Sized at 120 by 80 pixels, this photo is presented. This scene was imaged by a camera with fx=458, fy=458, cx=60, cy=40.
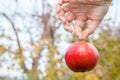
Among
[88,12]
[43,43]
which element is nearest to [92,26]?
[88,12]

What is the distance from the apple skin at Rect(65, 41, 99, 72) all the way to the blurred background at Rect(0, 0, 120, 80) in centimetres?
148

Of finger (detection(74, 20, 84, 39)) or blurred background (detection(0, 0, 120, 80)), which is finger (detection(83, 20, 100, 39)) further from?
blurred background (detection(0, 0, 120, 80))

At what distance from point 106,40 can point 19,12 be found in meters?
0.84

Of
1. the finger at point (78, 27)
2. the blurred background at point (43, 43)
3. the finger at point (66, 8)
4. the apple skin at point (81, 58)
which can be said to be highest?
the finger at point (66, 8)

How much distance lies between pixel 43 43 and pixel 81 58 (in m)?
1.89

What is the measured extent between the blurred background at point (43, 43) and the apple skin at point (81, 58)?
148 centimetres

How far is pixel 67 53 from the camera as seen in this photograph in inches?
32.4

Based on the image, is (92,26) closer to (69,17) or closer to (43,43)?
(69,17)

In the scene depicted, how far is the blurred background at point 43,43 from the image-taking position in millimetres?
2475

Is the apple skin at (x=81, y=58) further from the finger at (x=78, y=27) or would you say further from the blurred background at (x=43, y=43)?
the blurred background at (x=43, y=43)

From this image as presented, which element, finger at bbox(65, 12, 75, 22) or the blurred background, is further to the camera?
the blurred background

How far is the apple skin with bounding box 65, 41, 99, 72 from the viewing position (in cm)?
80

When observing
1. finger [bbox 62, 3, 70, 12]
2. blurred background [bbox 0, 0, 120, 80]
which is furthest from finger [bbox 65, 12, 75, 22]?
blurred background [bbox 0, 0, 120, 80]

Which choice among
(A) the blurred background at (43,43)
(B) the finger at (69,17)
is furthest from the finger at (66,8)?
(A) the blurred background at (43,43)
